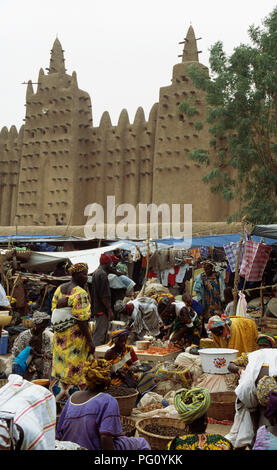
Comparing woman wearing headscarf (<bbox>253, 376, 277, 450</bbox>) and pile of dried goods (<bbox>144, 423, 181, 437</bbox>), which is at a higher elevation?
woman wearing headscarf (<bbox>253, 376, 277, 450</bbox>)

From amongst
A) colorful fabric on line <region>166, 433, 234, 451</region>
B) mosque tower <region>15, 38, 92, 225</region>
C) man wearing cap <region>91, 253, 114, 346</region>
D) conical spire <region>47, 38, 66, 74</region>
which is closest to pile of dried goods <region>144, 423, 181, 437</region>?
colorful fabric on line <region>166, 433, 234, 451</region>

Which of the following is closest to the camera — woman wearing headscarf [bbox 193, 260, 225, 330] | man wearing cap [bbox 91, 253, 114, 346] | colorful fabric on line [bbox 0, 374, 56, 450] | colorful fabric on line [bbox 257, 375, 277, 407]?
colorful fabric on line [bbox 0, 374, 56, 450]

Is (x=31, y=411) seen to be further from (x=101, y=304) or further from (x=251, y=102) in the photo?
(x=251, y=102)

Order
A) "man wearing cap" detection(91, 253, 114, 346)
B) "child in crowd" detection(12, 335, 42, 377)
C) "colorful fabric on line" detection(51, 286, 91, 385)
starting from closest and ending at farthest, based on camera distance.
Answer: "colorful fabric on line" detection(51, 286, 91, 385), "child in crowd" detection(12, 335, 42, 377), "man wearing cap" detection(91, 253, 114, 346)

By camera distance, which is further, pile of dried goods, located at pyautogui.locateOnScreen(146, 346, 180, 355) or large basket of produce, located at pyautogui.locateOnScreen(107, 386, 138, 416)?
pile of dried goods, located at pyautogui.locateOnScreen(146, 346, 180, 355)

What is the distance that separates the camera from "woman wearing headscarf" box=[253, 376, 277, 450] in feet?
8.84

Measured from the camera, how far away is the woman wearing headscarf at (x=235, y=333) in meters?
5.90

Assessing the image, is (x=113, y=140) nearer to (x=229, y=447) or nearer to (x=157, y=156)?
(x=157, y=156)

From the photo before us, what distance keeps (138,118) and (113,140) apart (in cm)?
217

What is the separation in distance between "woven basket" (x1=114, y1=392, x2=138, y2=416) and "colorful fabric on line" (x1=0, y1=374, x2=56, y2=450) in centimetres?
283

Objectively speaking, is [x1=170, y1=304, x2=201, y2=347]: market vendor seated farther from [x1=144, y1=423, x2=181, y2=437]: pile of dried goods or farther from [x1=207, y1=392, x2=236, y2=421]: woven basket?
[x1=144, y1=423, x2=181, y2=437]: pile of dried goods

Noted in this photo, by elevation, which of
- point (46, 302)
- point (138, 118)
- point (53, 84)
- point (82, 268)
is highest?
point (53, 84)

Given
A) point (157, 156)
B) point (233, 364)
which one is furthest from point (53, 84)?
point (233, 364)
